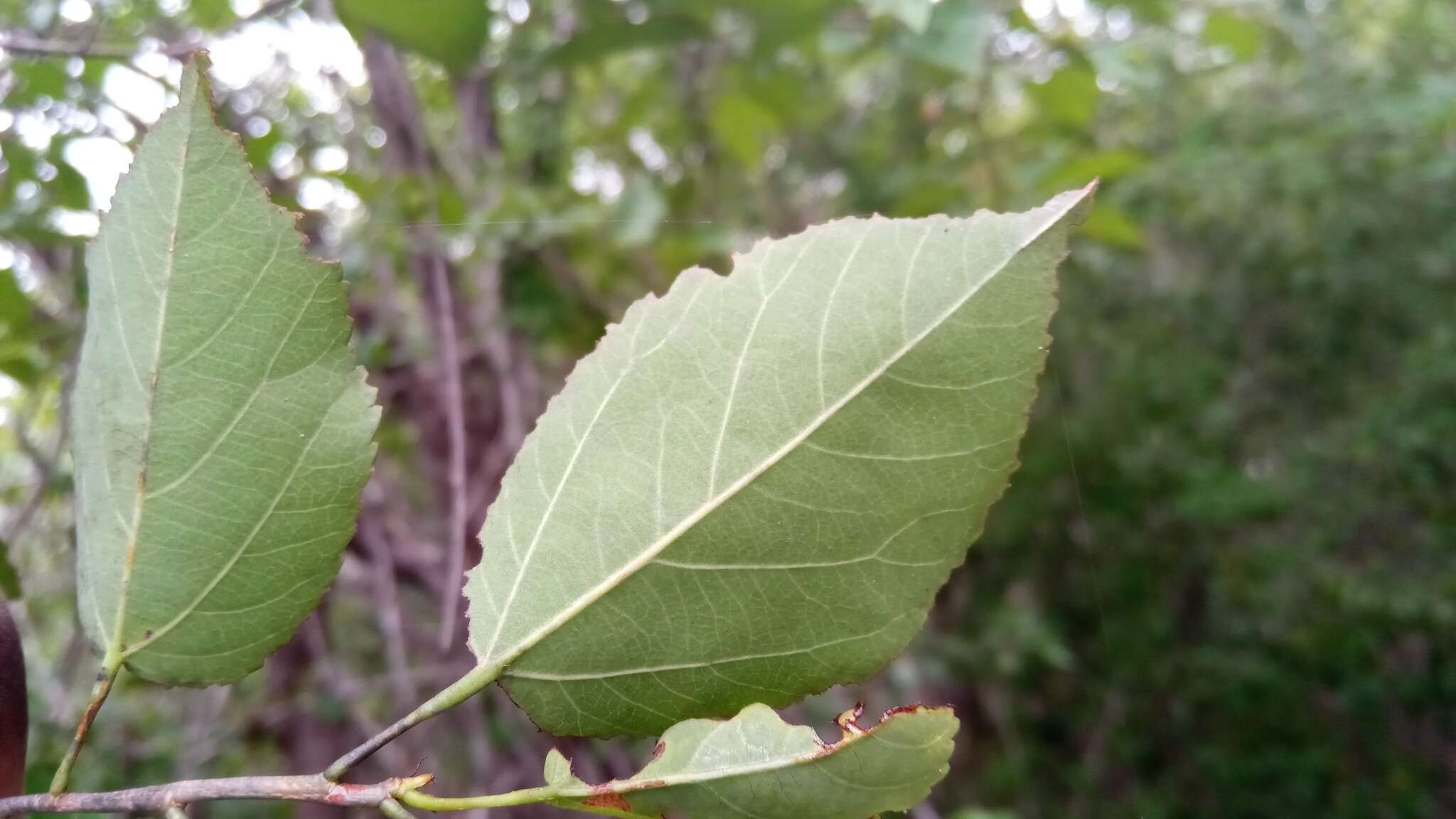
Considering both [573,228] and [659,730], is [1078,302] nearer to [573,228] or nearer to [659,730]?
[573,228]

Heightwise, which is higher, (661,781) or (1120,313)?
(661,781)

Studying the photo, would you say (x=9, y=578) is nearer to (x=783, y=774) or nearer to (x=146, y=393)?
(x=146, y=393)

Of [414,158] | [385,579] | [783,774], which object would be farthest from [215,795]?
[414,158]

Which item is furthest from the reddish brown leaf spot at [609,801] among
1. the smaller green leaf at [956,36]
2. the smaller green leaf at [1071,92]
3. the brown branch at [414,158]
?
the smaller green leaf at [1071,92]

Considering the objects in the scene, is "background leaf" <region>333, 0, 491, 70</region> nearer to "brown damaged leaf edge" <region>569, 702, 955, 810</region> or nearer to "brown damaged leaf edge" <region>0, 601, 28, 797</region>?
"brown damaged leaf edge" <region>0, 601, 28, 797</region>

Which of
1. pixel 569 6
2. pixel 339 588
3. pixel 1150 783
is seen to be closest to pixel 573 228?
pixel 569 6
